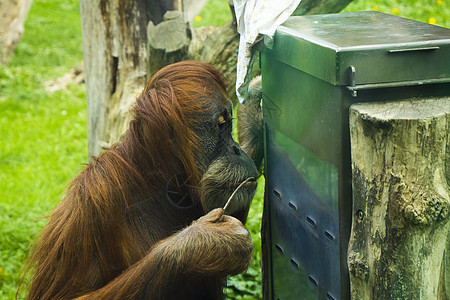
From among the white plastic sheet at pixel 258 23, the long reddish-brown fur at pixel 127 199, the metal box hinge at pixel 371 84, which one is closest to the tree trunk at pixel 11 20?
the long reddish-brown fur at pixel 127 199

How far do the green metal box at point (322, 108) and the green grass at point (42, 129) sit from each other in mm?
1003

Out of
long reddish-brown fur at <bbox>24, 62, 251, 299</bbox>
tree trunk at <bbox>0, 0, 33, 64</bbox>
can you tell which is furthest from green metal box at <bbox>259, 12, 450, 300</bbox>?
tree trunk at <bbox>0, 0, 33, 64</bbox>

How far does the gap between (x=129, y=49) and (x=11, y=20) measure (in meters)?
4.93

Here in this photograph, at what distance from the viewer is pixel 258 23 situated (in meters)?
2.27

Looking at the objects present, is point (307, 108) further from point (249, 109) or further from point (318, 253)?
point (249, 109)

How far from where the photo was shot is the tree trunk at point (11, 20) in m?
7.92

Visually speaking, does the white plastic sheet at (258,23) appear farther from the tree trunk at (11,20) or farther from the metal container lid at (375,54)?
the tree trunk at (11,20)

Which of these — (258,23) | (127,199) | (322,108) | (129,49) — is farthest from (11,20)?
(322,108)

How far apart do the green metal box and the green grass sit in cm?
100

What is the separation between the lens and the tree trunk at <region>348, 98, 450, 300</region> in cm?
164

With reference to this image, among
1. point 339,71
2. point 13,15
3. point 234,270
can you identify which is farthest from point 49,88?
point 339,71

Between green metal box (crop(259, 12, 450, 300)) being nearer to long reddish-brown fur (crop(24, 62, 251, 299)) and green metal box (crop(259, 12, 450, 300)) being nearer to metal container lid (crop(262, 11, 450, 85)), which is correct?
metal container lid (crop(262, 11, 450, 85))

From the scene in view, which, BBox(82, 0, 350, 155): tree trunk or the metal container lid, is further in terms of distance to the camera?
BBox(82, 0, 350, 155): tree trunk

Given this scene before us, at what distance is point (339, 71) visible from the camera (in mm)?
1707
